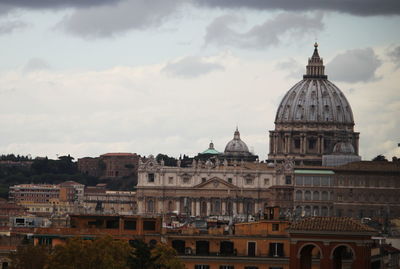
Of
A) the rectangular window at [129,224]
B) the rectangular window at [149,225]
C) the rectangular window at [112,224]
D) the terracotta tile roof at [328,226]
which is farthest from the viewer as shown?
the rectangular window at [112,224]

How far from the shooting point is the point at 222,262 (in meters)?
77.5

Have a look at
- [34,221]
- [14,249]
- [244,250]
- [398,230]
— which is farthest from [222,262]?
[398,230]

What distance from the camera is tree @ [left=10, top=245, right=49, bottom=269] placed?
241 feet

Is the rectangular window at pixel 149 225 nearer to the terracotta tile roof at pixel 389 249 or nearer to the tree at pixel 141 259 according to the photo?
the tree at pixel 141 259

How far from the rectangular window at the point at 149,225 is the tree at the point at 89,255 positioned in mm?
7905

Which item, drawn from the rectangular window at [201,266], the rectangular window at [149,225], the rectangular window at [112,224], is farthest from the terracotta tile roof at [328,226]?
the rectangular window at [112,224]

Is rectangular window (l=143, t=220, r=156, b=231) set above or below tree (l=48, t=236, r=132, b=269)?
above

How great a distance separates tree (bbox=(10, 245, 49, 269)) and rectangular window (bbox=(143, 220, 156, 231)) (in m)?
8.38

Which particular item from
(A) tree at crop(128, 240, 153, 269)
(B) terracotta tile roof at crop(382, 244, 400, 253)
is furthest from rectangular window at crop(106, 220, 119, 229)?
(B) terracotta tile roof at crop(382, 244, 400, 253)

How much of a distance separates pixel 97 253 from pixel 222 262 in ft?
19.5

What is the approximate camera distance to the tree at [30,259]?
241 ft

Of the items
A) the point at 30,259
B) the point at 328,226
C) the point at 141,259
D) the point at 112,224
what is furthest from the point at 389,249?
the point at 328,226

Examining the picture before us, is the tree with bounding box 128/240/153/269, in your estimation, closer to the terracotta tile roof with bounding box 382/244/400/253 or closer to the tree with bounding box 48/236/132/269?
the tree with bounding box 48/236/132/269

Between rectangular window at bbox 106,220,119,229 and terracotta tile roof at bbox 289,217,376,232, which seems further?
rectangular window at bbox 106,220,119,229
